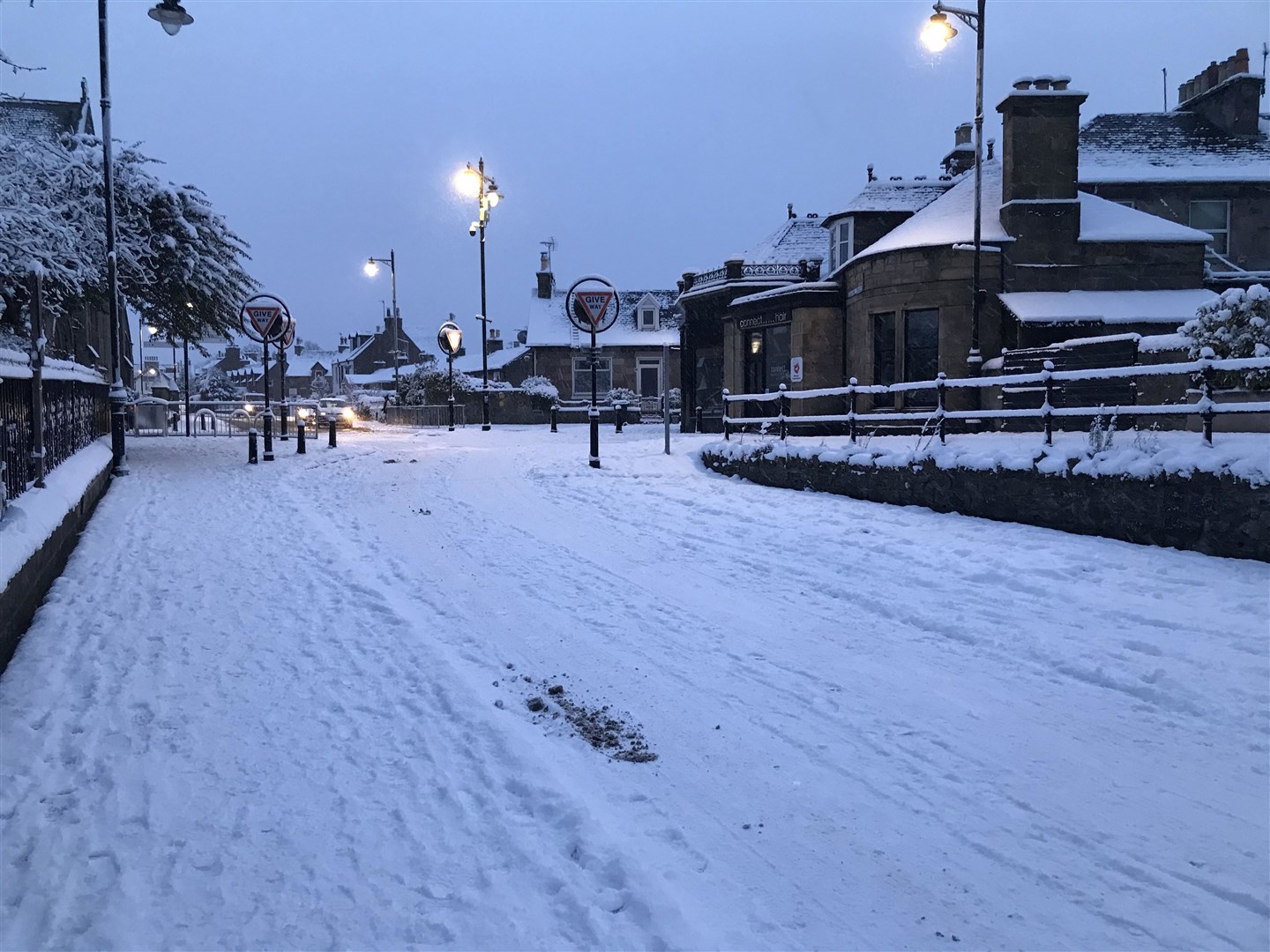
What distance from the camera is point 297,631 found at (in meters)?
6.66

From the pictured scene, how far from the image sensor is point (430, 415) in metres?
38.7

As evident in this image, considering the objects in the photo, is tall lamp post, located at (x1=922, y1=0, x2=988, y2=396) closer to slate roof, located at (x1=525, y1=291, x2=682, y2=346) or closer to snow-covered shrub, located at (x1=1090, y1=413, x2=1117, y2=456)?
snow-covered shrub, located at (x1=1090, y1=413, x2=1117, y2=456)

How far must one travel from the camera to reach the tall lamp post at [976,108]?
17.7m

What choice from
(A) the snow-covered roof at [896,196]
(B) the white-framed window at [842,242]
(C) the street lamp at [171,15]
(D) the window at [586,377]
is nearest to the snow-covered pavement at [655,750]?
(C) the street lamp at [171,15]

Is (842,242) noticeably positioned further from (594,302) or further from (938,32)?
(594,302)

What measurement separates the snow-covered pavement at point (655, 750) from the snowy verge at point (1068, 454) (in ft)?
2.58

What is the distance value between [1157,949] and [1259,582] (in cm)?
507

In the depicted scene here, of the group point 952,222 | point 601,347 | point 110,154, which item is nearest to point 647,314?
point 601,347

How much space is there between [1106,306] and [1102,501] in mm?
12694

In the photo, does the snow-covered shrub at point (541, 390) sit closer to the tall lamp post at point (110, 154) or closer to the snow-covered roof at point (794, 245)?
the snow-covered roof at point (794, 245)

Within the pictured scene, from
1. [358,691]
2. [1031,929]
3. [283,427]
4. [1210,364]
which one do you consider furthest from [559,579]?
[283,427]

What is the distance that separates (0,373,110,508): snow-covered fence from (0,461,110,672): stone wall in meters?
0.57

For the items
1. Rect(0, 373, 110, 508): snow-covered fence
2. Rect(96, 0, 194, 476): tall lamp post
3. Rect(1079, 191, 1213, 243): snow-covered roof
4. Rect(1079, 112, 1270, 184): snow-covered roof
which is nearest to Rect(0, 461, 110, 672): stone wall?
Rect(0, 373, 110, 508): snow-covered fence

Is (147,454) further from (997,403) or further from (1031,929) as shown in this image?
(1031,929)
